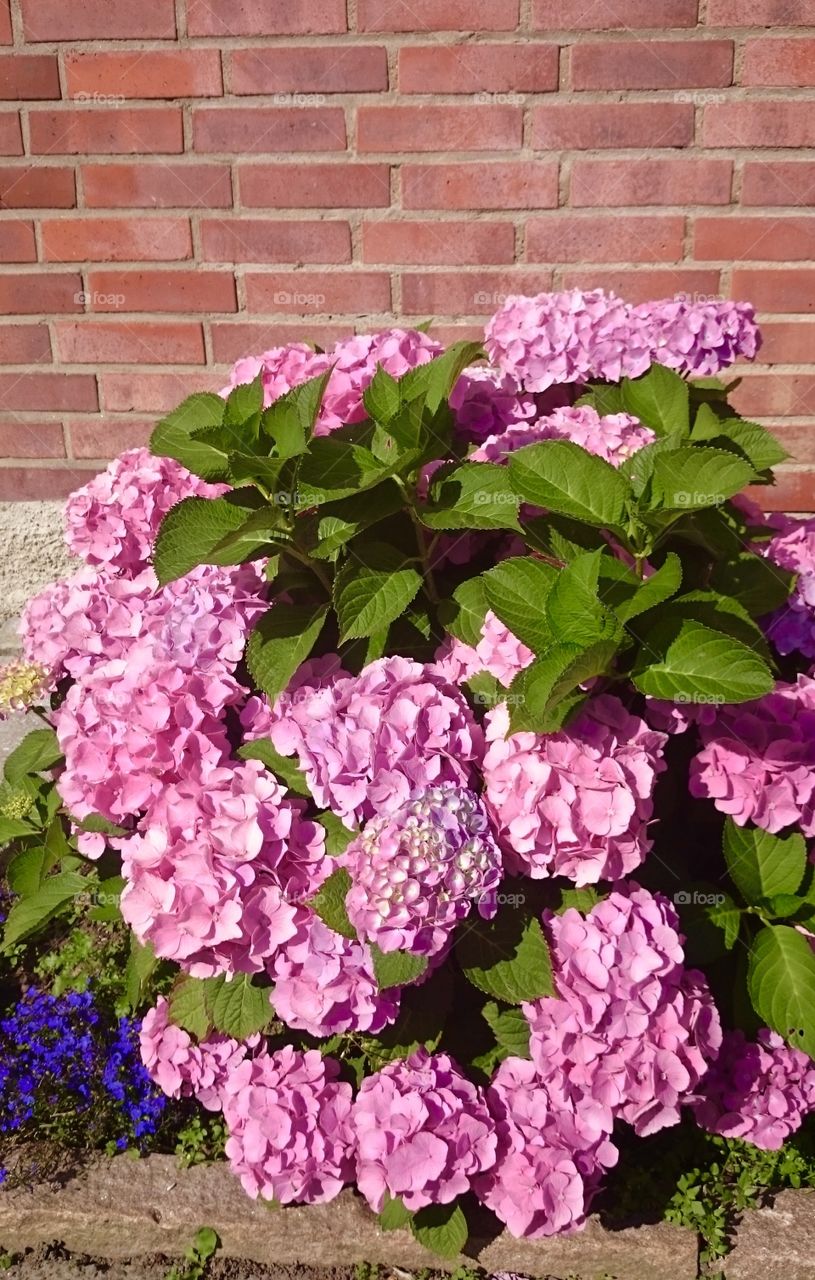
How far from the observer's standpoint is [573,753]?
137 cm

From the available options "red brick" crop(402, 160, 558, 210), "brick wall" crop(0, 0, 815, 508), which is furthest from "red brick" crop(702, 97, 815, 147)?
"red brick" crop(402, 160, 558, 210)

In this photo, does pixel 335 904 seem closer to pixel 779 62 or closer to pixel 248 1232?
pixel 248 1232

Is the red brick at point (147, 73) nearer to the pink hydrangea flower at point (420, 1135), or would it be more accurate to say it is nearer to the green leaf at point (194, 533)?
the green leaf at point (194, 533)

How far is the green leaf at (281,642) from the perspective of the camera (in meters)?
1.48

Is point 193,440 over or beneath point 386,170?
beneath

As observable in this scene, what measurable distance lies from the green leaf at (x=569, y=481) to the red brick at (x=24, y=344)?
6.20 ft

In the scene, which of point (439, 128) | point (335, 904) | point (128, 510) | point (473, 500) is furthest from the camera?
point (439, 128)

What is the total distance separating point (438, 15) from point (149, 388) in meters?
1.17

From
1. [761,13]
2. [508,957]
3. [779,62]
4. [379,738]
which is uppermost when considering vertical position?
[761,13]

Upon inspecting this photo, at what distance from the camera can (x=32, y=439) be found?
9.65 ft

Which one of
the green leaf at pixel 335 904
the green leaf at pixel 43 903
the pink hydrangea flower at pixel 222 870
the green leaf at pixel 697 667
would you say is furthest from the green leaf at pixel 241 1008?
the green leaf at pixel 697 667

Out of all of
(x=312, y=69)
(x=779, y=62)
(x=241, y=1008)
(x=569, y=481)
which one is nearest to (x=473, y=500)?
(x=569, y=481)

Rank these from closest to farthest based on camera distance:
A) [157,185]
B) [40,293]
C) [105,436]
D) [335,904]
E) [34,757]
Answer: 1. [335,904]
2. [34,757]
3. [157,185]
4. [40,293]
5. [105,436]

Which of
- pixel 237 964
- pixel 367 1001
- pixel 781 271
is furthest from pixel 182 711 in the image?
pixel 781 271
